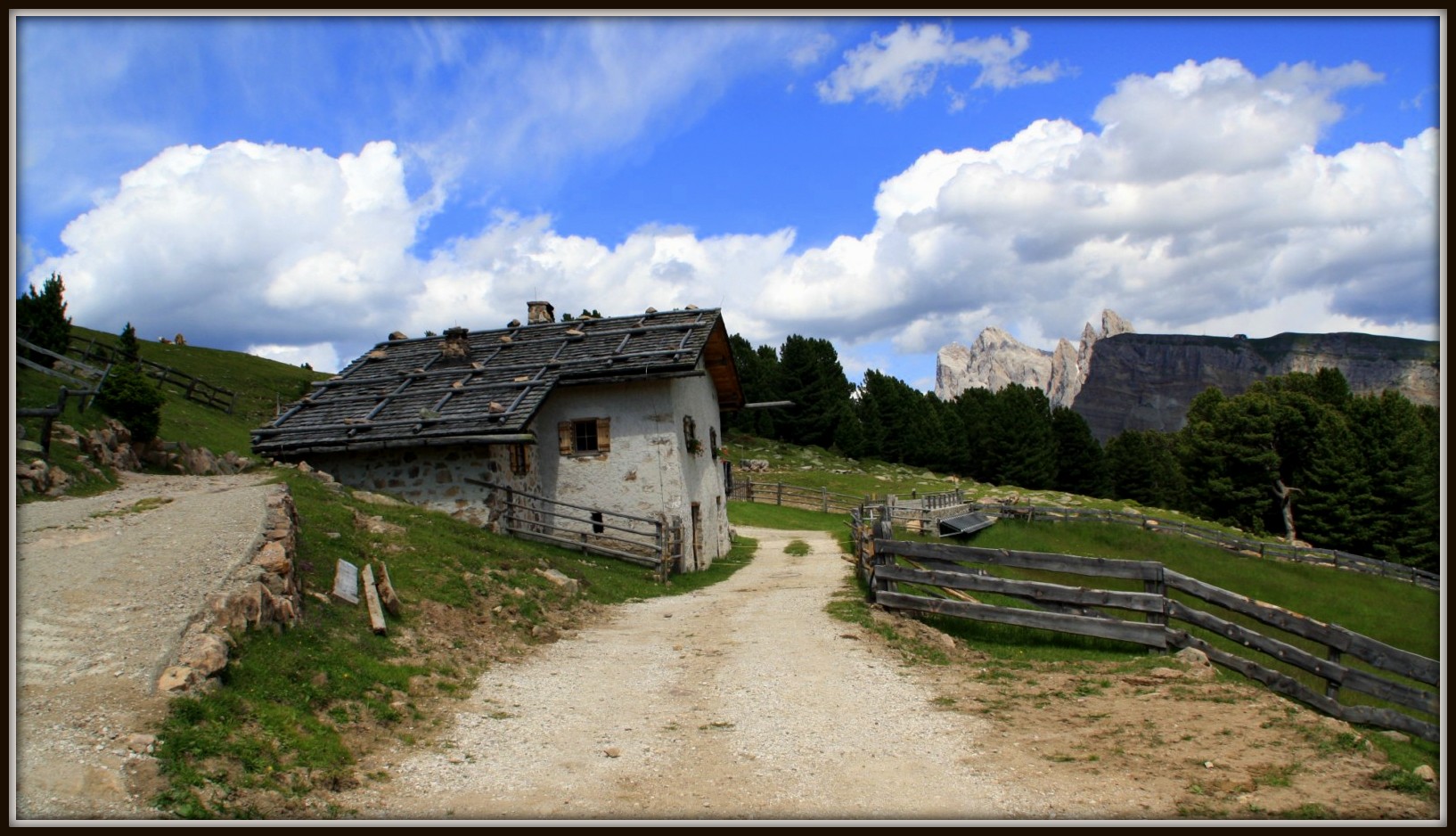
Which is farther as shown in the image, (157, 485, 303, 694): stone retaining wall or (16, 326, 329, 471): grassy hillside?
(16, 326, 329, 471): grassy hillside

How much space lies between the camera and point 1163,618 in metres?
10.3

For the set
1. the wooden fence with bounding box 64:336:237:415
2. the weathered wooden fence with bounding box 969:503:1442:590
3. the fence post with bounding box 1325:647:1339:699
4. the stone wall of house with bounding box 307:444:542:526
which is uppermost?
the wooden fence with bounding box 64:336:237:415

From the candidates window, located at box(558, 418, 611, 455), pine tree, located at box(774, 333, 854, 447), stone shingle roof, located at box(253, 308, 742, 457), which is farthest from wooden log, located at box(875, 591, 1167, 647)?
pine tree, located at box(774, 333, 854, 447)

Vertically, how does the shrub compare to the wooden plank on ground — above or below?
above

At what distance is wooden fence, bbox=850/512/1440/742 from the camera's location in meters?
7.89

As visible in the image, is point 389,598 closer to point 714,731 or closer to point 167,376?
point 714,731

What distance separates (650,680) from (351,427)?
46.8 feet

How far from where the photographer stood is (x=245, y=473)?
18734 millimetres

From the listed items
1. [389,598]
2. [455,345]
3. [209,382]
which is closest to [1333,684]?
[389,598]

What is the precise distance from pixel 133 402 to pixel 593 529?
1193cm

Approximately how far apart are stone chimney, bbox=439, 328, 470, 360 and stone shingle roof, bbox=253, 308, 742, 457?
29 millimetres

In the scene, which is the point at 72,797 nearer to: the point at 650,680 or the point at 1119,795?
the point at 650,680

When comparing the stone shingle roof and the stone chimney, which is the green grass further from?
the stone chimney

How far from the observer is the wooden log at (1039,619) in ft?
33.8
